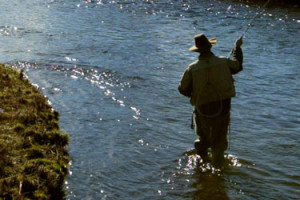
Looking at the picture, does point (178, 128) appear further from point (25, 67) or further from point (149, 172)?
point (25, 67)

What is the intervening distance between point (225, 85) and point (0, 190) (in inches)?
143


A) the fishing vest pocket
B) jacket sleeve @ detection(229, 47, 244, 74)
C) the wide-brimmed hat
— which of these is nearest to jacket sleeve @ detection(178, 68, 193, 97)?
the fishing vest pocket

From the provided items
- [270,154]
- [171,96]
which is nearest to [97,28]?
[171,96]

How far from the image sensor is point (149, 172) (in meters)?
8.41

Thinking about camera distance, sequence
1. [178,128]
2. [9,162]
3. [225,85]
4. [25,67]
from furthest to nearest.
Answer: [25,67], [178,128], [225,85], [9,162]

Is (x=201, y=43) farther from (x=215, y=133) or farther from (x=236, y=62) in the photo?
(x=215, y=133)

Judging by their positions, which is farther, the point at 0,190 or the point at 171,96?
the point at 171,96

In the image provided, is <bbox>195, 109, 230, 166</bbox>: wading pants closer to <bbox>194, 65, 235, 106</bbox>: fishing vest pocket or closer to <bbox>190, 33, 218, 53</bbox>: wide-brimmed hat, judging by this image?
<bbox>194, 65, 235, 106</bbox>: fishing vest pocket

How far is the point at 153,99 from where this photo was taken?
12398 mm

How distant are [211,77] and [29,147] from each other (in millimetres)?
3002

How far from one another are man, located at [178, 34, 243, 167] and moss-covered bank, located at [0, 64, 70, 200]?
231 centimetres

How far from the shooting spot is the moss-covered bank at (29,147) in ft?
21.7

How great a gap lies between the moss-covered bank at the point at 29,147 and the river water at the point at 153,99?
13.2 inches

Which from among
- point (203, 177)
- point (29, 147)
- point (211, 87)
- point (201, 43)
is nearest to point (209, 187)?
point (203, 177)
